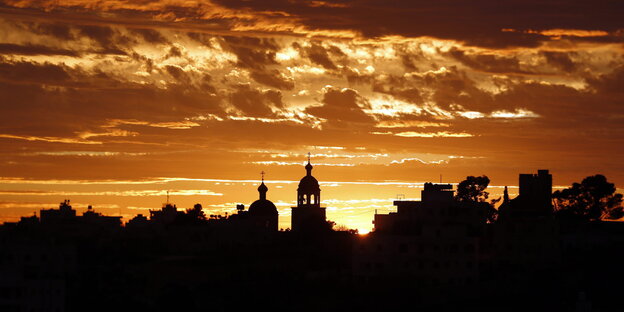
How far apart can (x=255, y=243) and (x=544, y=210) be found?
115 ft

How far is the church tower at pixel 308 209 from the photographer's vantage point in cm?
14850

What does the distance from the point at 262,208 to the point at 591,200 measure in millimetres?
44283

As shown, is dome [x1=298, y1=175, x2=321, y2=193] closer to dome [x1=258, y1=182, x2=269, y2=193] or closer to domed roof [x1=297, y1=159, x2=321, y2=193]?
domed roof [x1=297, y1=159, x2=321, y2=193]

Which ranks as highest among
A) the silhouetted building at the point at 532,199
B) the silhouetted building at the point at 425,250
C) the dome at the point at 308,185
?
the dome at the point at 308,185

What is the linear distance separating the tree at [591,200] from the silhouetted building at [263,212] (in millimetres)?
37757

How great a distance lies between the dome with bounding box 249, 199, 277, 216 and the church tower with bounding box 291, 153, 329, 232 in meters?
11.1

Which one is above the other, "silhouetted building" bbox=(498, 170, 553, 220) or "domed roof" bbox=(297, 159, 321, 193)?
"domed roof" bbox=(297, 159, 321, 193)

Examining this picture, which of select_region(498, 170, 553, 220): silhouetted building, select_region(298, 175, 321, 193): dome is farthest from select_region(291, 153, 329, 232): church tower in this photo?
select_region(498, 170, 553, 220): silhouetted building

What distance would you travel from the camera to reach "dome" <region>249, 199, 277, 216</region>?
170000 millimetres

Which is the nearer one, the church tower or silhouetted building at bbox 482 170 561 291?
silhouetted building at bbox 482 170 561 291

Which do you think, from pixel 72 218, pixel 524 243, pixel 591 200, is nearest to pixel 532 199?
pixel 524 243

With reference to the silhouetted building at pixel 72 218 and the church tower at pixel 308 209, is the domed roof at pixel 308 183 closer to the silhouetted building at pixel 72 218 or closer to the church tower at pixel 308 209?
the church tower at pixel 308 209

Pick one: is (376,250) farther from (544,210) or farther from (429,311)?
(544,210)

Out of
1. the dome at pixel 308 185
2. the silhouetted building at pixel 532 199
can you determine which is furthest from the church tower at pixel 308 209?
the silhouetted building at pixel 532 199
